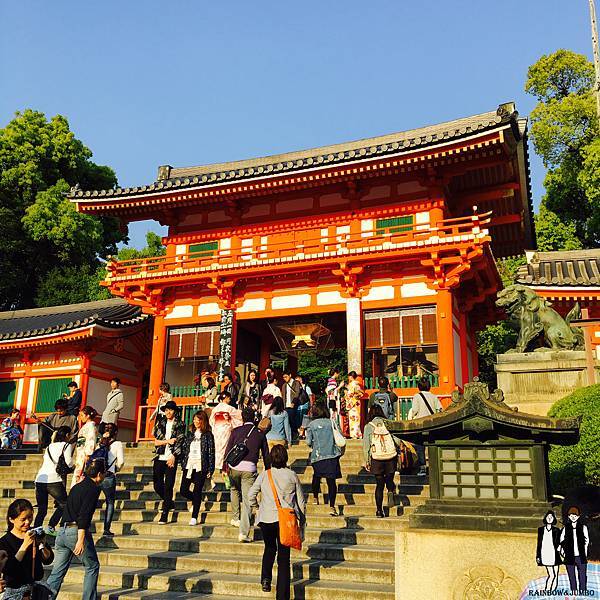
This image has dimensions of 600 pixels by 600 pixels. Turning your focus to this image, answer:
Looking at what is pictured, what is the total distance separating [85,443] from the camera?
998 centimetres

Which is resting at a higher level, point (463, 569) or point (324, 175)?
point (324, 175)

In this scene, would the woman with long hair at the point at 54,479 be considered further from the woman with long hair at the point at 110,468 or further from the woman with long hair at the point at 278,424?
the woman with long hair at the point at 278,424

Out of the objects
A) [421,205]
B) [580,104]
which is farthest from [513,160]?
[580,104]

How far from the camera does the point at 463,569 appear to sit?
19.9 ft

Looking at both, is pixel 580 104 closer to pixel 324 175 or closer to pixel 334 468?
pixel 324 175

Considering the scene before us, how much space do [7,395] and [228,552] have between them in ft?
56.2

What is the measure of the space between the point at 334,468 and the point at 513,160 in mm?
11763

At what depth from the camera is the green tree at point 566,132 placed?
30.9 m

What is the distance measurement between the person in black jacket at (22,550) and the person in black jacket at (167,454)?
5092 millimetres

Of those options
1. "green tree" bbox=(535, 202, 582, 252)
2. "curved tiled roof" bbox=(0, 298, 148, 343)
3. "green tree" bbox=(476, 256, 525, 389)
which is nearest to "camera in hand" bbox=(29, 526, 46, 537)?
"curved tiled roof" bbox=(0, 298, 148, 343)

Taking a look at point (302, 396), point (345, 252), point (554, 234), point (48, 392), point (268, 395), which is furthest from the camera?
point (554, 234)

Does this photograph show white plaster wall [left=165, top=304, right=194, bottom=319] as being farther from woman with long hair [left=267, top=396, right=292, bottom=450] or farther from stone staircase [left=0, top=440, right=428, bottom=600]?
woman with long hair [left=267, top=396, right=292, bottom=450]

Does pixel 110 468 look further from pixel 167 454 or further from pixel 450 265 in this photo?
pixel 450 265

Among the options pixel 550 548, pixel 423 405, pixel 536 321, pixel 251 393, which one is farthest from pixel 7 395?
pixel 550 548
